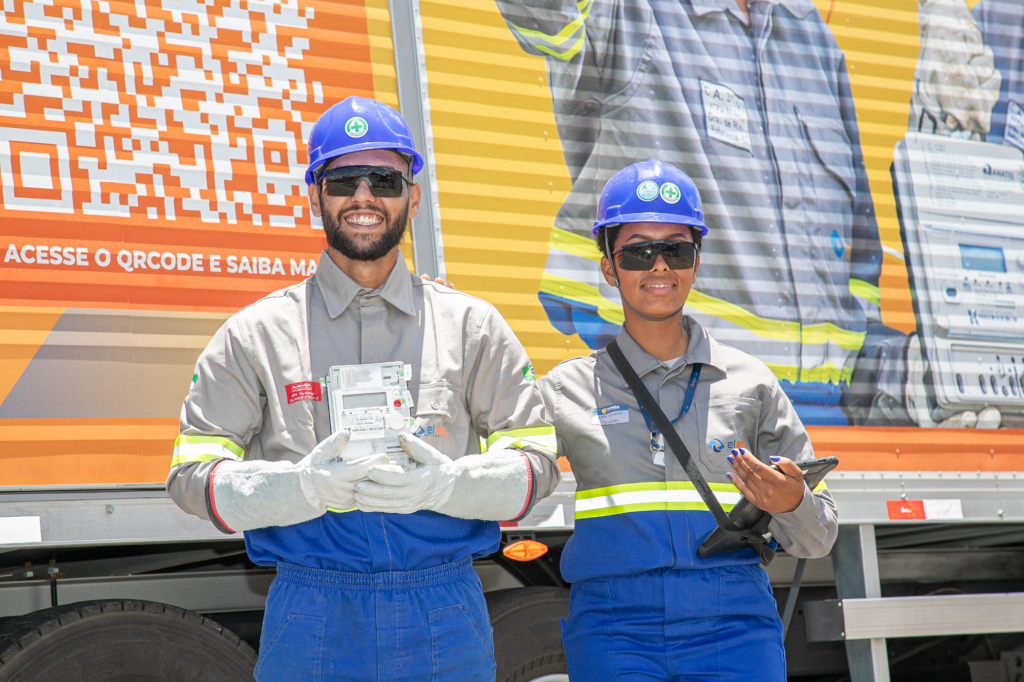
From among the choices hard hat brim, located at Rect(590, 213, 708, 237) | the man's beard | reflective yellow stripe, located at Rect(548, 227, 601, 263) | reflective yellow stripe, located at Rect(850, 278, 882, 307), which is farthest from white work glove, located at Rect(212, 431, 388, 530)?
reflective yellow stripe, located at Rect(850, 278, 882, 307)

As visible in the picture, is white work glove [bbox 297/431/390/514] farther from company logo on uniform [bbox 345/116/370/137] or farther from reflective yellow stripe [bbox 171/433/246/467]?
company logo on uniform [bbox 345/116/370/137]

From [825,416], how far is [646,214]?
1336mm

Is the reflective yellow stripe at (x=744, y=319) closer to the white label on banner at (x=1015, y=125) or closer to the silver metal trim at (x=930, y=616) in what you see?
the silver metal trim at (x=930, y=616)

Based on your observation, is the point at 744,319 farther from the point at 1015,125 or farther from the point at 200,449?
the point at 200,449

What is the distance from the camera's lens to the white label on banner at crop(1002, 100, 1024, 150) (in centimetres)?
424

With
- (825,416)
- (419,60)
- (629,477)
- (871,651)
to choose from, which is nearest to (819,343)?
(825,416)

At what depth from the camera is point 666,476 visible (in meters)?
2.57

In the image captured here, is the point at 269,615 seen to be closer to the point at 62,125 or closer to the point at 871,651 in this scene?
the point at 62,125

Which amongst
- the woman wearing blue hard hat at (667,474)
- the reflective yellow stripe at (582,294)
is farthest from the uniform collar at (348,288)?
the reflective yellow stripe at (582,294)

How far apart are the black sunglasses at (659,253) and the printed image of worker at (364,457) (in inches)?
19.7

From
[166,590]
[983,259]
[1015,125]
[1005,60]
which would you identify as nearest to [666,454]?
[166,590]

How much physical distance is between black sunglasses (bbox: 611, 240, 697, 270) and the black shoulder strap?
10.7 inches

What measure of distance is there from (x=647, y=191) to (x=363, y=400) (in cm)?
111

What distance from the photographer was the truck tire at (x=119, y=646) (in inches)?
104
